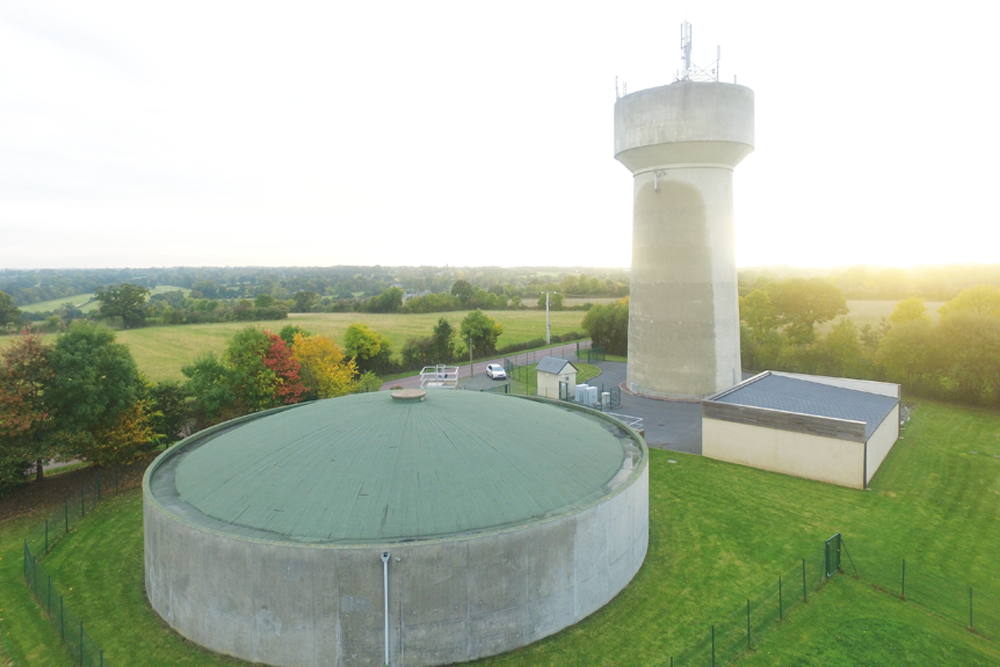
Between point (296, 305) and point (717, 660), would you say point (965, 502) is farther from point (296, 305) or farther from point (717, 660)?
point (296, 305)

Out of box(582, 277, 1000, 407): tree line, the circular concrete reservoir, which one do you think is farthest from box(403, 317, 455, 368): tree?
the circular concrete reservoir

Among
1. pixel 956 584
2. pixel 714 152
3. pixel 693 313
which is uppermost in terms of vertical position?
pixel 714 152

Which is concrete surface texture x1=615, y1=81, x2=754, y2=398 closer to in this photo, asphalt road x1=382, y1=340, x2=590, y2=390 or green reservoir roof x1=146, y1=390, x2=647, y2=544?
asphalt road x1=382, y1=340, x2=590, y2=390

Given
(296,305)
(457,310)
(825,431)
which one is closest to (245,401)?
(825,431)

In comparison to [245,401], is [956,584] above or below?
below

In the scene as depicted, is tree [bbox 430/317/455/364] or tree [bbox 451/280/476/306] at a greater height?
tree [bbox 451/280/476/306]

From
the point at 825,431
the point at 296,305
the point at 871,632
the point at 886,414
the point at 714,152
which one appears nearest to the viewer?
the point at 871,632

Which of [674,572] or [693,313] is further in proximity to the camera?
[693,313]

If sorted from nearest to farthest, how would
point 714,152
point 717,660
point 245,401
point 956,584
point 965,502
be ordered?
point 717,660 → point 956,584 → point 965,502 → point 245,401 → point 714,152
